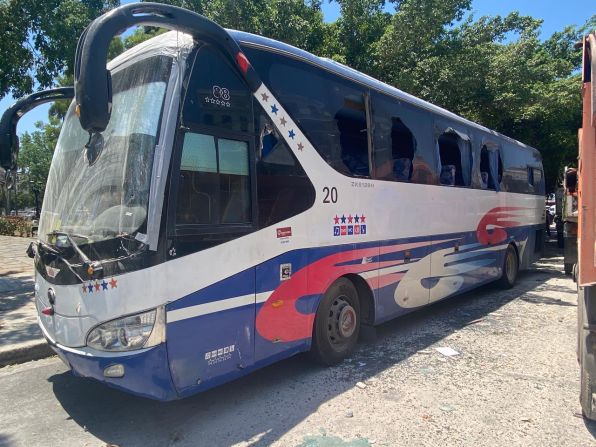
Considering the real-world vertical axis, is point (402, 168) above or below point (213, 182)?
above

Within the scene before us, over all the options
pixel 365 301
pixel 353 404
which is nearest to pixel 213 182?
pixel 353 404

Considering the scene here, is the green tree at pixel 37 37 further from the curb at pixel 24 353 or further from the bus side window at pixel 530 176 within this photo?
the bus side window at pixel 530 176

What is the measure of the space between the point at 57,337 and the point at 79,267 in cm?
78

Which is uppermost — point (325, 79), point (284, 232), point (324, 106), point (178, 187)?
point (325, 79)

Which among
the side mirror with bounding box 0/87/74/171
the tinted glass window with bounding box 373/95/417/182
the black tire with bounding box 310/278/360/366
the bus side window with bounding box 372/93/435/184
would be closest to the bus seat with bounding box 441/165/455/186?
the bus side window with bounding box 372/93/435/184

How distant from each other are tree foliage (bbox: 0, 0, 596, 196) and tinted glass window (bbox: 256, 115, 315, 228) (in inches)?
232

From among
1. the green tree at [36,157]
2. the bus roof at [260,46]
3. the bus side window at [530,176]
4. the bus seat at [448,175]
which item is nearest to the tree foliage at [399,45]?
the bus side window at [530,176]

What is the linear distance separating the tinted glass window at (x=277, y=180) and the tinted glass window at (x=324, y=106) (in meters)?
0.38

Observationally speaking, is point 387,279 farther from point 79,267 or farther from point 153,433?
point 79,267

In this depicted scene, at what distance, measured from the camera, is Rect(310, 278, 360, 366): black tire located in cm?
492

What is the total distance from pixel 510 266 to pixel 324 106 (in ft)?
23.1

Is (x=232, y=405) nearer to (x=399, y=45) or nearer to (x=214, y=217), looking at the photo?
(x=214, y=217)

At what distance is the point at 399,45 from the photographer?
1155cm

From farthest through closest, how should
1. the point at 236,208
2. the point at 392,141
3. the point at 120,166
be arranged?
the point at 392,141
the point at 236,208
the point at 120,166
